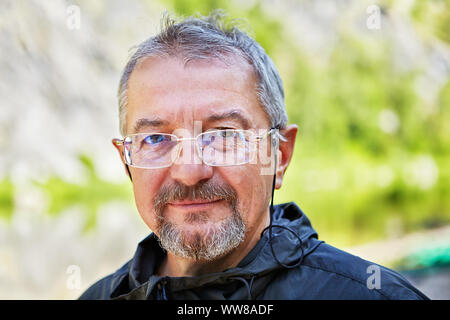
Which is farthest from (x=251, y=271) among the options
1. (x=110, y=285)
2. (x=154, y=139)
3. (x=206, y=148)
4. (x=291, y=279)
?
(x=110, y=285)

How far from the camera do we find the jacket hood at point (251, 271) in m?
1.32

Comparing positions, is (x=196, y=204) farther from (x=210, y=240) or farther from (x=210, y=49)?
(x=210, y=49)

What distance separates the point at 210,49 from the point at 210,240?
55 cm

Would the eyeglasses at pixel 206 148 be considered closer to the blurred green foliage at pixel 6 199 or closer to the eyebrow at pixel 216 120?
the eyebrow at pixel 216 120

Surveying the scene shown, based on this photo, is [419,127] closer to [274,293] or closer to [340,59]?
[340,59]

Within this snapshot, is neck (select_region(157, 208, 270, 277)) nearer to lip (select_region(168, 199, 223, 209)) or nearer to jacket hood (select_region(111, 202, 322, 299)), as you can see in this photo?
jacket hood (select_region(111, 202, 322, 299))

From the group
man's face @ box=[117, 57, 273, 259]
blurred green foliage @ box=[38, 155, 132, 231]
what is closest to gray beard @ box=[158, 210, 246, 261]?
man's face @ box=[117, 57, 273, 259]

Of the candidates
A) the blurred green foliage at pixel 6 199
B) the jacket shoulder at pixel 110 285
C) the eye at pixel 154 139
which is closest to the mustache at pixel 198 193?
the eye at pixel 154 139

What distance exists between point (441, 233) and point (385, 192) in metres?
3.04

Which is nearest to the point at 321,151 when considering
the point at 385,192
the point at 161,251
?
the point at 385,192

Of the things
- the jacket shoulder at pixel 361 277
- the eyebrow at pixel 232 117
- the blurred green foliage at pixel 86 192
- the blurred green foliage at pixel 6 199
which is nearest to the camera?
the jacket shoulder at pixel 361 277

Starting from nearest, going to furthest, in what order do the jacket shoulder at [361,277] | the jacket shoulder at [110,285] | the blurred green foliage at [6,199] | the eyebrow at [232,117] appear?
the jacket shoulder at [361,277]
the eyebrow at [232,117]
the jacket shoulder at [110,285]
the blurred green foliage at [6,199]

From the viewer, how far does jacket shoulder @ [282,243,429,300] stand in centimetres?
127
